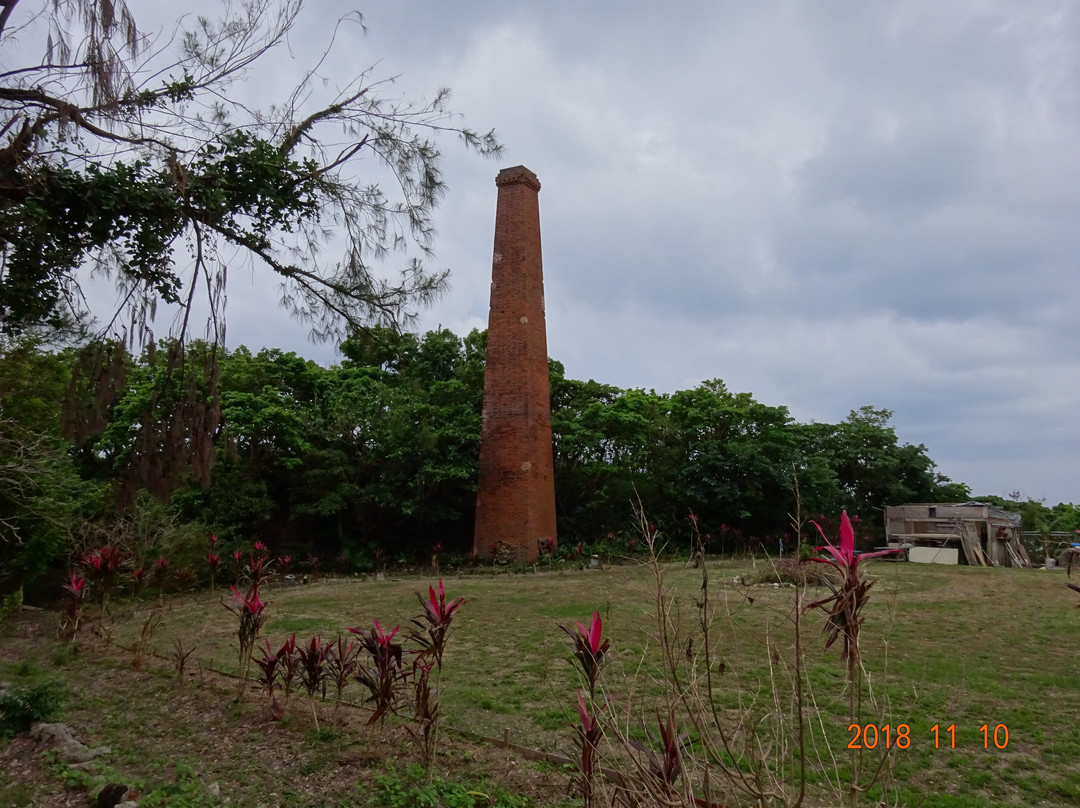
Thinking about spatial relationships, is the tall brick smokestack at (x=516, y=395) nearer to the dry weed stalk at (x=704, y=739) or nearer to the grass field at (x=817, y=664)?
the grass field at (x=817, y=664)

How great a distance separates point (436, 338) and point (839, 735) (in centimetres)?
1557

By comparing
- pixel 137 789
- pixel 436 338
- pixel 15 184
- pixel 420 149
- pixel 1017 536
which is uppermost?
pixel 436 338

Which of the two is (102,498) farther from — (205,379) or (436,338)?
(436,338)

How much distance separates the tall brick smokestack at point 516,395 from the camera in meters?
13.8

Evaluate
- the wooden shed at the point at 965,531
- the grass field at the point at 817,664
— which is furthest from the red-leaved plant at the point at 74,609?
the wooden shed at the point at 965,531

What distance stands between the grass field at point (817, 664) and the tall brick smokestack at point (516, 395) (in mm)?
3760

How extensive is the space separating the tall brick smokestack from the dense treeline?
652mm

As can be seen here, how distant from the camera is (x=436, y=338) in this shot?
59.1 ft

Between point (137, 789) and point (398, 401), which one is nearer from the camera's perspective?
point (137, 789)

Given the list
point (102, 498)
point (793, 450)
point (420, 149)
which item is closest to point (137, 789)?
point (420, 149)

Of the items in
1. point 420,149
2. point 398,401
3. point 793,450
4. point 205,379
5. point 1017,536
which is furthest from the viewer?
point 793,450

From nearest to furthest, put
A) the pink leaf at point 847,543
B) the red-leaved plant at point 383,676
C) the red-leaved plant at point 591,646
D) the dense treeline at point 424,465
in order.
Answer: the pink leaf at point 847,543
the red-leaved plant at point 591,646
the red-leaved plant at point 383,676
the dense treeline at point 424,465

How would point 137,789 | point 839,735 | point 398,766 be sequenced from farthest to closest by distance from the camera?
point 839,735 → point 398,766 → point 137,789

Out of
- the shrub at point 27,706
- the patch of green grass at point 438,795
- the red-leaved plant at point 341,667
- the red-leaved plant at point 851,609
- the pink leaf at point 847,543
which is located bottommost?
the patch of green grass at point 438,795
